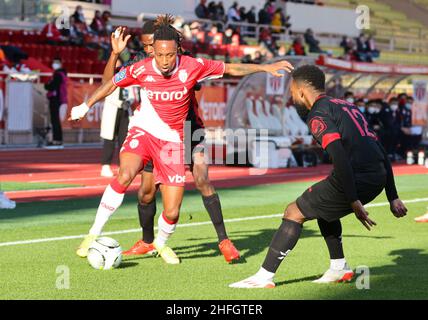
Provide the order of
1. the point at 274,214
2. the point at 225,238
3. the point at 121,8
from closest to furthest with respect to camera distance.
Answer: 1. the point at 225,238
2. the point at 274,214
3. the point at 121,8

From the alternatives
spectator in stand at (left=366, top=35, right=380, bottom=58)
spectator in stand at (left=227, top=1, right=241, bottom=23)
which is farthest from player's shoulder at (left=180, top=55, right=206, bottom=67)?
spectator in stand at (left=366, top=35, right=380, bottom=58)

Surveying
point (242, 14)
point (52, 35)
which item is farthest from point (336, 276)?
point (242, 14)

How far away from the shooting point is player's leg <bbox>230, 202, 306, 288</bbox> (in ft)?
25.9

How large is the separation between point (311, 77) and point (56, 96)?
794 inches

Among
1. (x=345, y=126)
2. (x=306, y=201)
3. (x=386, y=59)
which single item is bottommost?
(x=386, y=59)

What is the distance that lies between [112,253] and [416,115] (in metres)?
25.3

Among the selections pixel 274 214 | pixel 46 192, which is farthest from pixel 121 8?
pixel 274 214

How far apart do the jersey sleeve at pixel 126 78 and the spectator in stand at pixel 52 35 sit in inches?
938

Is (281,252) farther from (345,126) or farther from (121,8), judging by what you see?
(121,8)

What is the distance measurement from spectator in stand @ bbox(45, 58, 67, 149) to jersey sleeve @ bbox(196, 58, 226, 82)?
59.7 feet

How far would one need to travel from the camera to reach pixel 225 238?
31.9 feet

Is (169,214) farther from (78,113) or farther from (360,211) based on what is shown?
(360,211)

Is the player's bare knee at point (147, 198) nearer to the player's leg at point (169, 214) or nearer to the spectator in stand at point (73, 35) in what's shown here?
the player's leg at point (169, 214)

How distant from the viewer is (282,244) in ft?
25.9
